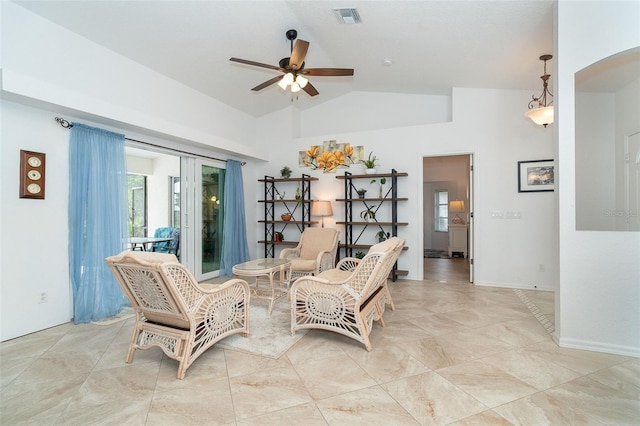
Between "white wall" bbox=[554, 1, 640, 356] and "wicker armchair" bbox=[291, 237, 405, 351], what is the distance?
149 centimetres

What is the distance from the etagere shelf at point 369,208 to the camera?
541 cm

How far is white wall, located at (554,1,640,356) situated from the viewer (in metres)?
2.57

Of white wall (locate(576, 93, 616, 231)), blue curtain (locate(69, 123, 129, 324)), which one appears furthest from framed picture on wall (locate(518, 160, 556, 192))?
blue curtain (locate(69, 123, 129, 324))

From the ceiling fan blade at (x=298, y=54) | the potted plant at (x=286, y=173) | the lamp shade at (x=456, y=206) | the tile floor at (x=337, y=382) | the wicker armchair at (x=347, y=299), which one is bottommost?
the tile floor at (x=337, y=382)

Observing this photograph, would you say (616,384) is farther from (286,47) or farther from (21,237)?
(21,237)

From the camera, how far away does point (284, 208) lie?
→ 257 inches

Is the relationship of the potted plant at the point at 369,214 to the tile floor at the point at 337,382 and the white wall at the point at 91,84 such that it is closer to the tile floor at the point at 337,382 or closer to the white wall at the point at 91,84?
the tile floor at the point at 337,382

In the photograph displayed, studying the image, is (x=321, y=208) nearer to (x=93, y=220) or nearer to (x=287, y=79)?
(x=287, y=79)

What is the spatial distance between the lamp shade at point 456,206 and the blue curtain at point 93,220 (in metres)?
8.13

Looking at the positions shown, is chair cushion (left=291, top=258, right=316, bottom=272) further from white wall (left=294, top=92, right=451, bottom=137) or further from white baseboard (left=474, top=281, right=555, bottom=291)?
white wall (left=294, top=92, right=451, bottom=137)

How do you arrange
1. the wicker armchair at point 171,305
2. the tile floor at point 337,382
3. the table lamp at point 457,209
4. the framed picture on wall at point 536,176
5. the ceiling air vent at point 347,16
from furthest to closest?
the table lamp at point 457,209 < the framed picture on wall at point 536,176 < the ceiling air vent at point 347,16 < the wicker armchair at point 171,305 < the tile floor at point 337,382

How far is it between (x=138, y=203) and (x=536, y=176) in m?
8.63

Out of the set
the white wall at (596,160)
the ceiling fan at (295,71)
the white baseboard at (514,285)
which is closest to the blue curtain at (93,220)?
the ceiling fan at (295,71)

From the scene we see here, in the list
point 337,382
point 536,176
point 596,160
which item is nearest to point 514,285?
point 536,176
